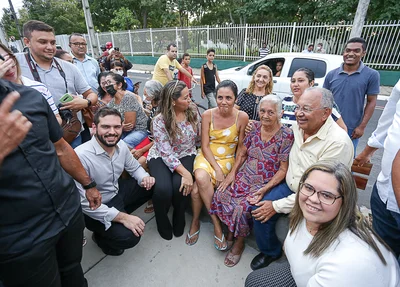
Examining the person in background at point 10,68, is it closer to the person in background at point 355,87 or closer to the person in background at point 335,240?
the person in background at point 335,240

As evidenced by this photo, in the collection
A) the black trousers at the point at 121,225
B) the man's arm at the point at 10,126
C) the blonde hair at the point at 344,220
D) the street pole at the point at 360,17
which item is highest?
the street pole at the point at 360,17

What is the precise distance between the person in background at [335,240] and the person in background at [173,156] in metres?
1.23

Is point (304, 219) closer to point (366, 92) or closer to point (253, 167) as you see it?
point (253, 167)

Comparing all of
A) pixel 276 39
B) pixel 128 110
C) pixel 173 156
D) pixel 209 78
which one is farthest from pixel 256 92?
pixel 276 39

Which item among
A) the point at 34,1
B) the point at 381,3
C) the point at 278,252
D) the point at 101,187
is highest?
the point at 34,1

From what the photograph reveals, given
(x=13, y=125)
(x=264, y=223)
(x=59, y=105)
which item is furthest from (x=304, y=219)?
(x=59, y=105)

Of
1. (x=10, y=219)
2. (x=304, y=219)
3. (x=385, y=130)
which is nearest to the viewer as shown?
(x=10, y=219)

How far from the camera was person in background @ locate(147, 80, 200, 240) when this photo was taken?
2236mm

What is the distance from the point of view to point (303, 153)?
185 centimetres

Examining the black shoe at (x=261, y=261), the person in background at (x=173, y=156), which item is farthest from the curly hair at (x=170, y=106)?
the black shoe at (x=261, y=261)

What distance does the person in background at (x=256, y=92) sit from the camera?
303 cm

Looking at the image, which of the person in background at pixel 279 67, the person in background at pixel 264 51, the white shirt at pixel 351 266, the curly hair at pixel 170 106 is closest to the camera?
the white shirt at pixel 351 266

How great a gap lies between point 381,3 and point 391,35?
336cm

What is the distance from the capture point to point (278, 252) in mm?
1953
